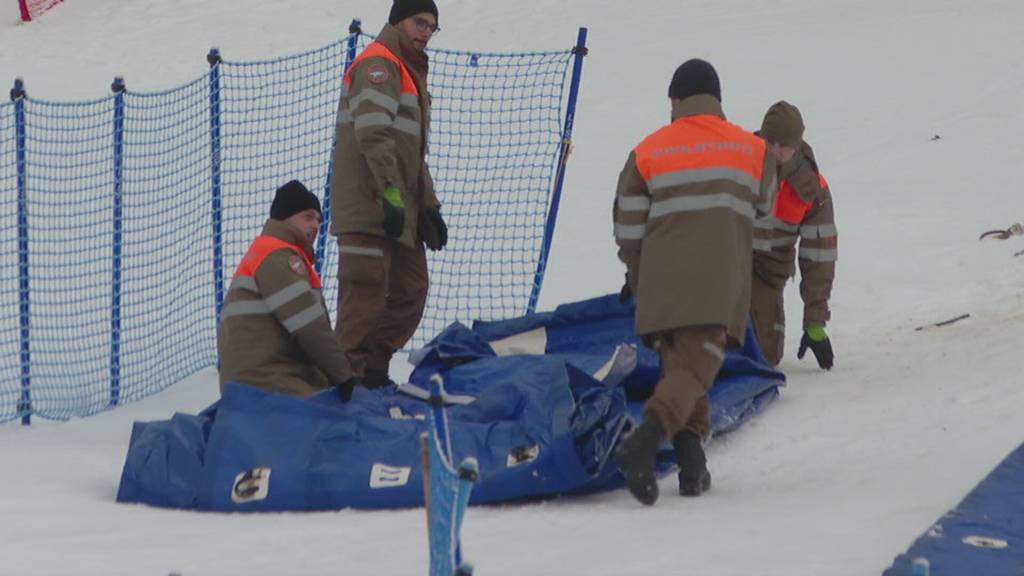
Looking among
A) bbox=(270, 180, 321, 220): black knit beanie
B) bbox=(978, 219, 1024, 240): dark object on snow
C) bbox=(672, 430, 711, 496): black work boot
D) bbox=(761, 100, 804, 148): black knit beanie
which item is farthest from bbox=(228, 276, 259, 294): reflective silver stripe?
bbox=(978, 219, 1024, 240): dark object on snow

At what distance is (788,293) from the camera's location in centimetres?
973

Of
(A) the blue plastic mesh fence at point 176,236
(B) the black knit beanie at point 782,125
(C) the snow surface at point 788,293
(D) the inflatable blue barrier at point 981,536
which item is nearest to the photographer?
(D) the inflatable blue barrier at point 981,536

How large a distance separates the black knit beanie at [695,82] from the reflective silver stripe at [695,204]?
381 millimetres

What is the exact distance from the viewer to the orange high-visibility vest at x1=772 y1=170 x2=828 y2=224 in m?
7.69

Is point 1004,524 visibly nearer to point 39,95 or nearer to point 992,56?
point 992,56

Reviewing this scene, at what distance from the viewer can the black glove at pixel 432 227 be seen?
7453mm

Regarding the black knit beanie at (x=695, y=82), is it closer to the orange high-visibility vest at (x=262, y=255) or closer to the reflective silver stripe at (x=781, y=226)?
the orange high-visibility vest at (x=262, y=255)

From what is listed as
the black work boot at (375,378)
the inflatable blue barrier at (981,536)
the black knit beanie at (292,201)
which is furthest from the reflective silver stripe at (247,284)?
the inflatable blue barrier at (981,536)

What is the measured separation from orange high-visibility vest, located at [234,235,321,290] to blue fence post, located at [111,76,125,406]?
4.82 feet

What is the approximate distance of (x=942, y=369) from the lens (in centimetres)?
737

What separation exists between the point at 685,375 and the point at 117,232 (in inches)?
131

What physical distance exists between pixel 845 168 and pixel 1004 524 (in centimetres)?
765

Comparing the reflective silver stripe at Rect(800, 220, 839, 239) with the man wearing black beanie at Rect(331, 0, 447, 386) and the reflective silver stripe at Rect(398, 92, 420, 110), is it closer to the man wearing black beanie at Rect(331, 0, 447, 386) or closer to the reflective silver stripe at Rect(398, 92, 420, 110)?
the man wearing black beanie at Rect(331, 0, 447, 386)

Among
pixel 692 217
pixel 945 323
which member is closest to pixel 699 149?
pixel 692 217
